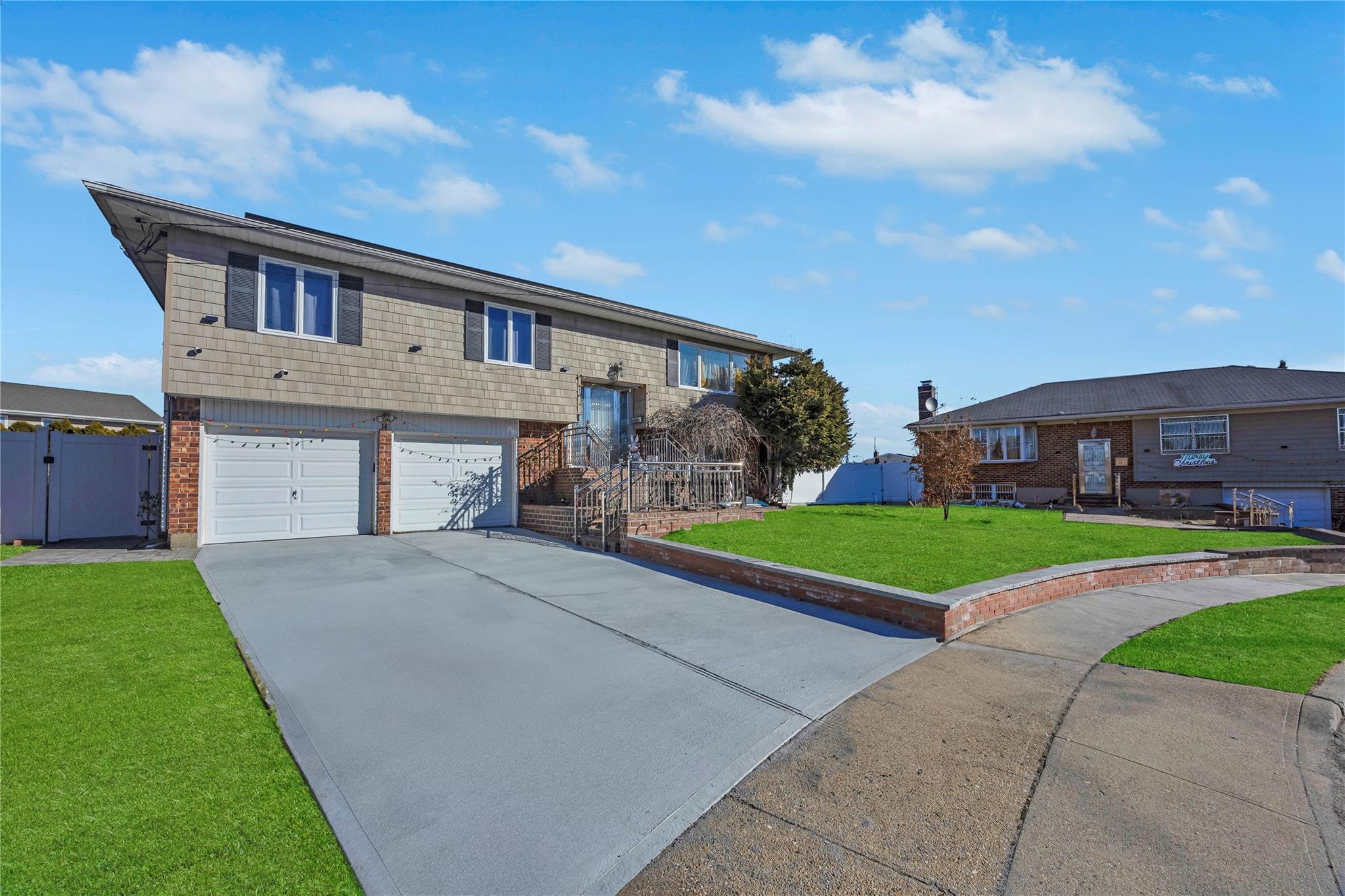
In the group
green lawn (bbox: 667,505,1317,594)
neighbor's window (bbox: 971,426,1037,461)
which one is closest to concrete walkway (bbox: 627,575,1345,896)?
green lawn (bbox: 667,505,1317,594)

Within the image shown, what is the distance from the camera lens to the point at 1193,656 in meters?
5.29

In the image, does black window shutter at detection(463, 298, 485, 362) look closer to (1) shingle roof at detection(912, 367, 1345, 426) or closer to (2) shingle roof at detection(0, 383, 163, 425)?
(1) shingle roof at detection(912, 367, 1345, 426)

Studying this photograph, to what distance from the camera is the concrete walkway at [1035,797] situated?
102 inches

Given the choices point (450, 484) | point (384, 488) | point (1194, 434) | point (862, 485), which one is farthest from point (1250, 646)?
point (1194, 434)

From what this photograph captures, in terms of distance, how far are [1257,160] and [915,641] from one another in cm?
972

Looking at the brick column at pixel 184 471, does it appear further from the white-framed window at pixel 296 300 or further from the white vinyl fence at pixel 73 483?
the white vinyl fence at pixel 73 483

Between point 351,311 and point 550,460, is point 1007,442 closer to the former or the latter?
point 550,460

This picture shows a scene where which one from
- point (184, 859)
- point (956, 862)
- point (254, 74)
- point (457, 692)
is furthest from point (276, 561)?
point (956, 862)

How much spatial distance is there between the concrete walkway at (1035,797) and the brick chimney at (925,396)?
2242cm

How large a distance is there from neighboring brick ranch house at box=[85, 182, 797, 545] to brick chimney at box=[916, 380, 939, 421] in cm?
1504

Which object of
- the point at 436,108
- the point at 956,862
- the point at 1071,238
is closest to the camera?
the point at 956,862

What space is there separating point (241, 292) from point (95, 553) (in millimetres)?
4733

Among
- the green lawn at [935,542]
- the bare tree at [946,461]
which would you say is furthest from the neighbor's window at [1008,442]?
the bare tree at [946,461]

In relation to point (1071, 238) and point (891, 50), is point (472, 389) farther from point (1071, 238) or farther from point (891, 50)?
point (1071, 238)
